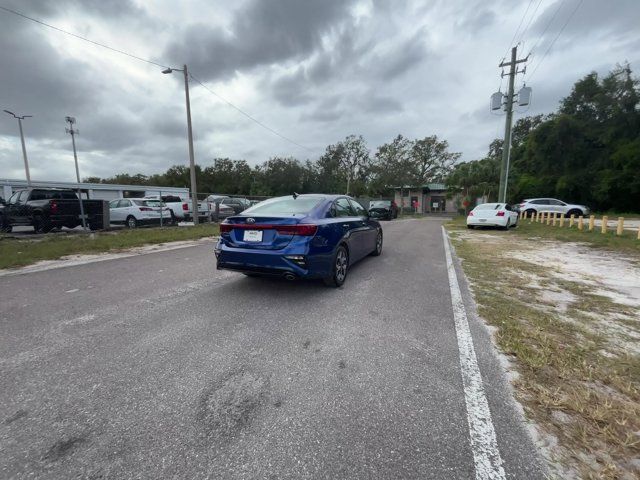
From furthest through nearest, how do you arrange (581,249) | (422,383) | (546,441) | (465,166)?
(465,166) → (581,249) → (422,383) → (546,441)

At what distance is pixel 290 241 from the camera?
408 centimetres

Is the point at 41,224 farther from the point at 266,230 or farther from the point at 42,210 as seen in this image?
the point at 266,230

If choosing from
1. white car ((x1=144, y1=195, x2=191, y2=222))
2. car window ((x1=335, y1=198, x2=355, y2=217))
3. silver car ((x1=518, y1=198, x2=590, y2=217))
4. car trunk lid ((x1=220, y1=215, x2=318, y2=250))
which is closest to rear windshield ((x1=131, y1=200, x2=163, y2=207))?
white car ((x1=144, y1=195, x2=191, y2=222))

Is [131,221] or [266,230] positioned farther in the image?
[131,221]

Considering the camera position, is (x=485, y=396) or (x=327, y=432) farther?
(x=485, y=396)

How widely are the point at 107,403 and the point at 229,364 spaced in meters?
0.86

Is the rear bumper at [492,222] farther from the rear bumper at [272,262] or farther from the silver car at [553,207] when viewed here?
the rear bumper at [272,262]

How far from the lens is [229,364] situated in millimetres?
2592

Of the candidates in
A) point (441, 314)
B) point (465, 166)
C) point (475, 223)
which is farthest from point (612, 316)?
point (465, 166)

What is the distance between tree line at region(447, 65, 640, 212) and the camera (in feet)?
83.9

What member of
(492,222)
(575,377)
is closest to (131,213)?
(575,377)

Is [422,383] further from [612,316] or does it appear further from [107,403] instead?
[612,316]

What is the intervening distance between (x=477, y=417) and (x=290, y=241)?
2793 millimetres

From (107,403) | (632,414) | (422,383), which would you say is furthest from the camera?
(422,383)
